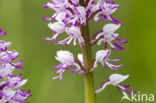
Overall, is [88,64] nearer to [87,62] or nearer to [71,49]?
[87,62]

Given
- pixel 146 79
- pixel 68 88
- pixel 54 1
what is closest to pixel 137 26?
pixel 146 79

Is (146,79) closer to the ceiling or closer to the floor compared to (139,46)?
closer to the floor

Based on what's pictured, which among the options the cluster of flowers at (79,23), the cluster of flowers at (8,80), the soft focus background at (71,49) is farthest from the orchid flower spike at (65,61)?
the soft focus background at (71,49)

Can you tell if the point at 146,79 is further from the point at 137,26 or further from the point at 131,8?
the point at 131,8

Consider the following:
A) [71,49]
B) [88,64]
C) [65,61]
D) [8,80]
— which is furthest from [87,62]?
[71,49]

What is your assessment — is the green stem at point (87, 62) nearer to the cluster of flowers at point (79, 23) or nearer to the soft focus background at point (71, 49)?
the cluster of flowers at point (79, 23)

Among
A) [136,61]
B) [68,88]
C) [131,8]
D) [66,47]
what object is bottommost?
[68,88]

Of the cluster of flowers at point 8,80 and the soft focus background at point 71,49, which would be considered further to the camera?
the soft focus background at point 71,49

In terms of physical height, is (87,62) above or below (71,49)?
below
